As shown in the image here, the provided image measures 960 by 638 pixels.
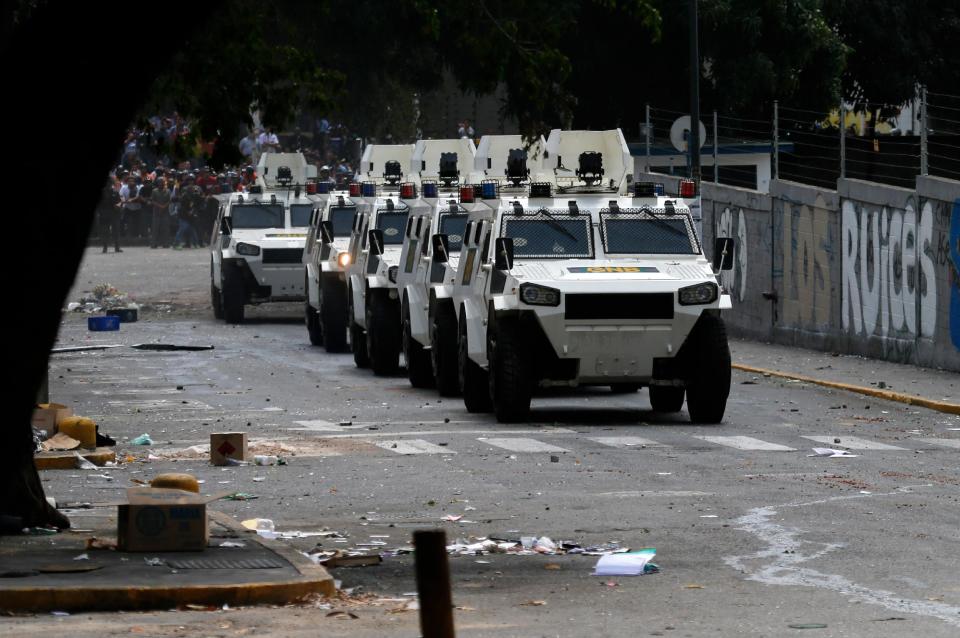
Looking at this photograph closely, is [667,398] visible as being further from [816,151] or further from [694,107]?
[816,151]

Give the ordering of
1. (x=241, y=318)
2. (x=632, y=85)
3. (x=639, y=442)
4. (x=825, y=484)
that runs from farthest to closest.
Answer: (x=632, y=85) → (x=241, y=318) → (x=639, y=442) → (x=825, y=484)

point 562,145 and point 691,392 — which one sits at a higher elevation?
point 562,145

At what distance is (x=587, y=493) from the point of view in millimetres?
13398

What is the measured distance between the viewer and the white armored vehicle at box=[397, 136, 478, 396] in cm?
2123

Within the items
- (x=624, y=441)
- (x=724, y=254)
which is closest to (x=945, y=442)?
(x=624, y=441)

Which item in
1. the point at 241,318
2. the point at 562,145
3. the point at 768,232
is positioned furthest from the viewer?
the point at 241,318

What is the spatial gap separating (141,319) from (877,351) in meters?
16.6

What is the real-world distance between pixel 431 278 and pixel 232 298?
14.1m

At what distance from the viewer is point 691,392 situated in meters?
18.4

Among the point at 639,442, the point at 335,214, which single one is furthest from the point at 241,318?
the point at 639,442

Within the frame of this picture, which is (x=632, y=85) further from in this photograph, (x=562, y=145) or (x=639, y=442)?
(x=639, y=442)

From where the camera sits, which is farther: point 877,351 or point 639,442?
point 877,351

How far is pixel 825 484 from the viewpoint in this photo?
1377cm

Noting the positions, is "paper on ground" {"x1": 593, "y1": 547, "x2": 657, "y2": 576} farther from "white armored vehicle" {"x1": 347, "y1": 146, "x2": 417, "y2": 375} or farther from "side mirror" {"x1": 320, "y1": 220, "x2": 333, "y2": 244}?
"side mirror" {"x1": 320, "y1": 220, "x2": 333, "y2": 244}
